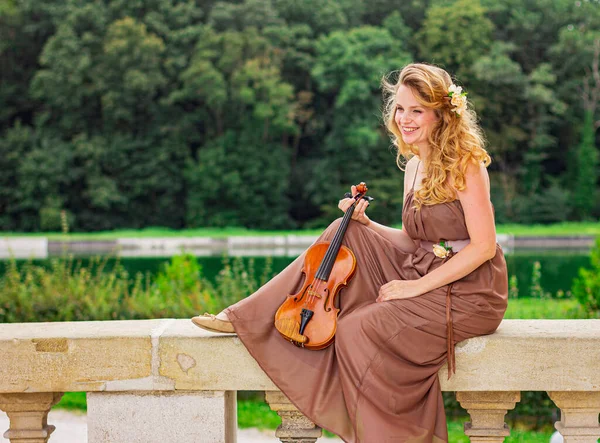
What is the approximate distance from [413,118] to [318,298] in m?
0.73

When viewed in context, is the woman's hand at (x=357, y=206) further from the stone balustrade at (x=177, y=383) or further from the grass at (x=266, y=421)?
the grass at (x=266, y=421)

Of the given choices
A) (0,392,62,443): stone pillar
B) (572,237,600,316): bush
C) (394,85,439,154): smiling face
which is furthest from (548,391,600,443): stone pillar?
(572,237,600,316): bush

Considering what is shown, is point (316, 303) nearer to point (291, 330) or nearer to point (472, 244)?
point (291, 330)

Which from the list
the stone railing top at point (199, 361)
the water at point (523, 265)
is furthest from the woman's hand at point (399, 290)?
the water at point (523, 265)

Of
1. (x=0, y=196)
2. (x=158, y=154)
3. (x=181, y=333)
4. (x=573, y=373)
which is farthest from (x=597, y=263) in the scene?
(x=0, y=196)

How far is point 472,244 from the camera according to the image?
2.37 metres

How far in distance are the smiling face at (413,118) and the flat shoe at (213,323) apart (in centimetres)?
91

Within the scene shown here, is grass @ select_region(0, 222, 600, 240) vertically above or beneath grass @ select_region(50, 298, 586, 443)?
beneath

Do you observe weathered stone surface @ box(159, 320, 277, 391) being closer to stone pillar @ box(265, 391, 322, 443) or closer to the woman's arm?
stone pillar @ box(265, 391, 322, 443)

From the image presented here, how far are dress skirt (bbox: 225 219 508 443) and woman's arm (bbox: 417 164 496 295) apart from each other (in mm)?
33

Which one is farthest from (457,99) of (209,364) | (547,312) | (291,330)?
(547,312)

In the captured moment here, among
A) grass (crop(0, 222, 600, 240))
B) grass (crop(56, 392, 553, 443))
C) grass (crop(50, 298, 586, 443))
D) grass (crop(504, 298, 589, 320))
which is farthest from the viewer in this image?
grass (crop(0, 222, 600, 240))

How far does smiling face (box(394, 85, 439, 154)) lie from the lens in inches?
100

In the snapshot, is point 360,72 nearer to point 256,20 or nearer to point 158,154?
point 256,20
